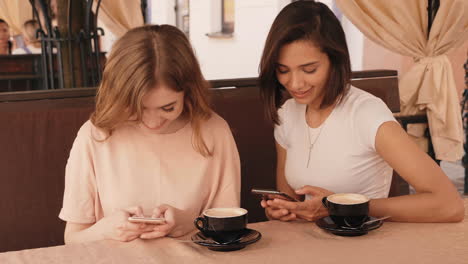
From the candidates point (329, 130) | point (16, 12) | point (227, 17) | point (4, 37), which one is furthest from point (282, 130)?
point (227, 17)

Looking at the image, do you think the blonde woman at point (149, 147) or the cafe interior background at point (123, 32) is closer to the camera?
the blonde woman at point (149, 147)

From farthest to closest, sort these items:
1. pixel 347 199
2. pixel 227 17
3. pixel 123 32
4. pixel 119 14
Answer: pixel 227 17, pixel 119 14, pixel 123 32, pixel 347 199

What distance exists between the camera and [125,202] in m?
1.52

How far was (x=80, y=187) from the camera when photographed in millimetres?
1471

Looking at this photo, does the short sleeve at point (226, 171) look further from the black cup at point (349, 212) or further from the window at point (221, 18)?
the window at point (221, 18)

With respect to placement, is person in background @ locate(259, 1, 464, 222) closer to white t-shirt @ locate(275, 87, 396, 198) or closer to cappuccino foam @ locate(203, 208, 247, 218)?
white t-shirt @ locate(275, 87, 396, 198)

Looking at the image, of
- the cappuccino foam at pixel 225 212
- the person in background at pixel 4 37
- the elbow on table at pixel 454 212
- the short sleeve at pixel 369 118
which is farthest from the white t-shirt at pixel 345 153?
the person in background at pixel 4 37

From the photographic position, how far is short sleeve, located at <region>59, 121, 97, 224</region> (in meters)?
1.46

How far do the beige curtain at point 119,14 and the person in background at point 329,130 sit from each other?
8.06 feet

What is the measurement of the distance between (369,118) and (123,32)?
103 inches

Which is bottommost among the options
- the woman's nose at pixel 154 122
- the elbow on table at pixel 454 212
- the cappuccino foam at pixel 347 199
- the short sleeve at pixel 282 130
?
the elbow on table at pixel 454 212

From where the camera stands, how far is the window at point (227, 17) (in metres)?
9.05

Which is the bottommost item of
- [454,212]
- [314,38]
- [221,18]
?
[454,212]

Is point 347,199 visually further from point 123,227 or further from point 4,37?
point 4,37
